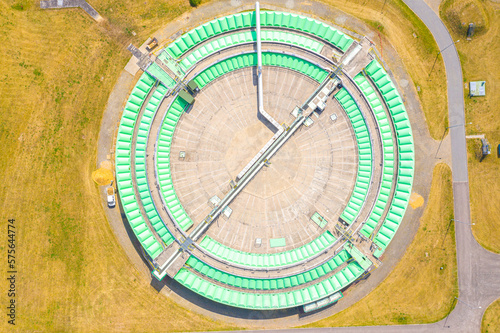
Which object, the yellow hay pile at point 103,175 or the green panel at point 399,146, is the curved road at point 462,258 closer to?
the green panel at point 399,146

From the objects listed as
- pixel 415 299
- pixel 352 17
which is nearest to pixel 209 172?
pixel 352 17

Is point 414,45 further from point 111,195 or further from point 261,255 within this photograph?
point 111,195

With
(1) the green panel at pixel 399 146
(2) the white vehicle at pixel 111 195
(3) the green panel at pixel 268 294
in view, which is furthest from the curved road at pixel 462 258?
(2) the white vehicle at pixel 111 195

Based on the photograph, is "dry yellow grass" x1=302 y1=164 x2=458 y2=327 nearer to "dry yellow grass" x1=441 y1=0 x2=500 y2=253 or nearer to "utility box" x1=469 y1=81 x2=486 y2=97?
"dry yellow grass" x1=441 y1=0 x2=500 y2=253

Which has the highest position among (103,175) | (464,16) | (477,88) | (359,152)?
(464,16)

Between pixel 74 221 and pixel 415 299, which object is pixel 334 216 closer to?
pixel 415 299

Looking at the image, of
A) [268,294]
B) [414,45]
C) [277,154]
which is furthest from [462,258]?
[414,45]

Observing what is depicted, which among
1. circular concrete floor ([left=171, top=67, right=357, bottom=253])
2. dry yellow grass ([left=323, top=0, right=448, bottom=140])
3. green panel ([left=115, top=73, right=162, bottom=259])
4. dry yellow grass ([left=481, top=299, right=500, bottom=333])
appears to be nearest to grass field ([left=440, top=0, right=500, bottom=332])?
dry yellow grass ([left=481, top=299, right=500, bottom=333])
